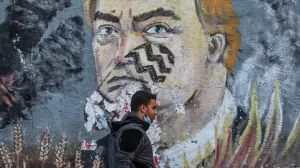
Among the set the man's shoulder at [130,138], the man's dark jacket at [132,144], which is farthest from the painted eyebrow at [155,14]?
the man's shoulder at [130,138]

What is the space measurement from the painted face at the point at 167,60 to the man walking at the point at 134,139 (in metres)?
1.98

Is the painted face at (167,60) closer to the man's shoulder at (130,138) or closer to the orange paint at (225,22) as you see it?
the orange paint at (225,22)

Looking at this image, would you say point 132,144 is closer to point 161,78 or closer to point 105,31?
point 161,78

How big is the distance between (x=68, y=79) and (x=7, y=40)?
2.47 feet

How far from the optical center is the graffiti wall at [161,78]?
23.9ft

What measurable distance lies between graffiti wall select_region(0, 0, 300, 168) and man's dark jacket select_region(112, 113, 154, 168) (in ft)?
6.99

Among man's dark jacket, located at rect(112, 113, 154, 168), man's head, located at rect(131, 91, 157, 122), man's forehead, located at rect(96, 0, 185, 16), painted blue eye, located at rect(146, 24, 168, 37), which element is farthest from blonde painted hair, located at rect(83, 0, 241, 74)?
man's dark jacket, located at rect(112, 113, 154, 168)

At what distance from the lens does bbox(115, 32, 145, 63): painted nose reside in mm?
7355

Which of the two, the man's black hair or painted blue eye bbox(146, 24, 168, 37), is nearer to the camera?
the man's black hair

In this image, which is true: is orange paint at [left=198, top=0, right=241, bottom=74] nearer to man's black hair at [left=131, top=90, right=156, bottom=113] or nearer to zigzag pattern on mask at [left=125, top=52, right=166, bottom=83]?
zigzag pattern on mask at [left=125, top=52, right=166, bottom=83]

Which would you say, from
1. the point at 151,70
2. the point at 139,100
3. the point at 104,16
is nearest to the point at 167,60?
the point at 151,70

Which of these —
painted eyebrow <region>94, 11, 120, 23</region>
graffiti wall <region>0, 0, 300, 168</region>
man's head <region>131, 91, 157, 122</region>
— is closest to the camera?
man's head <region>131, 91, 157, 122</region>

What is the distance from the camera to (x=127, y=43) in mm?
7363

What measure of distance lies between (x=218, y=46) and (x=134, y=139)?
253 centimetres
